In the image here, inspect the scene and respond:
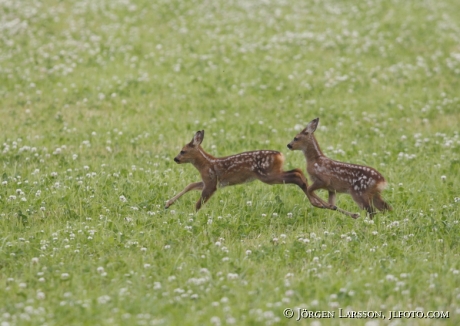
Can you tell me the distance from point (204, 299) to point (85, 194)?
4129 millimetres

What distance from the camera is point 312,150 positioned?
1157cm

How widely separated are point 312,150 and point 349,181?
975 millimetres

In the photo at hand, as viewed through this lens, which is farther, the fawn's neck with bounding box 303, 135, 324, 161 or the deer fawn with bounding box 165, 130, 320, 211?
the fawn's neck with bounding box 303, 135, 324, 161

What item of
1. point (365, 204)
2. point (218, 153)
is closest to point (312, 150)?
point (365, 204)

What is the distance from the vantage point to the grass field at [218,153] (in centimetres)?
795

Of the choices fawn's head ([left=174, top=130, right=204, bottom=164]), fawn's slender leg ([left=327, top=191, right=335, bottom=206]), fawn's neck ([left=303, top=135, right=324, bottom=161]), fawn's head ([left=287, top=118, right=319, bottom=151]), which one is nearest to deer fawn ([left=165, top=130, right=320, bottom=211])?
fawn's head ([left=174, top=130, right=204, bottom=164])

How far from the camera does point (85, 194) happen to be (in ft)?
37.2

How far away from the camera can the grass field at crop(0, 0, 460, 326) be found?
795cm

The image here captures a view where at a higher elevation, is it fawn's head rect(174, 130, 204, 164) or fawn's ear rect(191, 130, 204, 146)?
fawn's ear rect(191, 130, 204, 146)

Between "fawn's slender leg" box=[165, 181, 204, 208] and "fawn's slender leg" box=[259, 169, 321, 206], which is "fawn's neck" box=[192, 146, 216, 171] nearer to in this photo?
"fawn's slender leg" box=[165, 181, 204, 208]

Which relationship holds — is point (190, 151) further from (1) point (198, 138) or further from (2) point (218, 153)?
(2) point (218, 153)

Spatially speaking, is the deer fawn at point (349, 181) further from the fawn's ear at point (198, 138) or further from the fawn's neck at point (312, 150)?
the fawn's ear at point (198, 138)

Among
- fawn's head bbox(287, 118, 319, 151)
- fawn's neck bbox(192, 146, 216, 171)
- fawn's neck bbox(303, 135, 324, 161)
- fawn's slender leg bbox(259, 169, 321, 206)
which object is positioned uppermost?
fawn's head bbox(287, 118, 319, 151)

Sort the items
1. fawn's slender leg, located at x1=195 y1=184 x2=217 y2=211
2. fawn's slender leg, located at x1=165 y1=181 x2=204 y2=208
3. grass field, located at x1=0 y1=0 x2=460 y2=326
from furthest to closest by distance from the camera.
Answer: fawn's slender leg, located at x1=165 y1=181 x2=204 y2=208
fawn's slender leg, located at x1=195 y1=184 x2=217 y2=211
grass field, located at x1=0 y1=0 x2=460 y2=326
